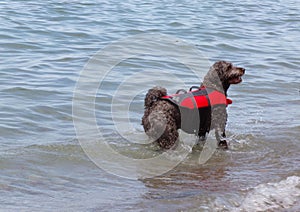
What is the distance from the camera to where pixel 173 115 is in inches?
276

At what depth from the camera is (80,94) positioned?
10.0m

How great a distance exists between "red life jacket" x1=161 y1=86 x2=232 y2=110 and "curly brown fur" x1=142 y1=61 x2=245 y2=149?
6cm

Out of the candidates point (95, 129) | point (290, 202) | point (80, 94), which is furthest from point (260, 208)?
point (80, 94)

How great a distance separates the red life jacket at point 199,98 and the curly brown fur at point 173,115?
0.06 meters

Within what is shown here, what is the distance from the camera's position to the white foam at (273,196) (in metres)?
5.58

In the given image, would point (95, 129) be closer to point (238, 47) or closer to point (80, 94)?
point (80, 94)

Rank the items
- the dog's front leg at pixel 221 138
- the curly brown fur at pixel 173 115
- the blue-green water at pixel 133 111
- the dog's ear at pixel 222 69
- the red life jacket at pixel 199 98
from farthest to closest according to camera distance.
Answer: the dog's front leg at pixel 221 138 → the dog's ear at pixel 222 69 → the red life jacket at pixel 199 98 → the curly brown fur at pixel 173 115 → the blue-green water at pixel 133 111

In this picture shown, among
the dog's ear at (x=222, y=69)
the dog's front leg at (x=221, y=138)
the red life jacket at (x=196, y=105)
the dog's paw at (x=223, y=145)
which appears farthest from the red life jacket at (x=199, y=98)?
the dog's paw at (x=223, y=145)

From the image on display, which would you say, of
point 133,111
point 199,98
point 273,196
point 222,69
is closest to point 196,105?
point 199,98

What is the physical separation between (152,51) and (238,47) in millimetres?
2481

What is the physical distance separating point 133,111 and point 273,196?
400 centimetres

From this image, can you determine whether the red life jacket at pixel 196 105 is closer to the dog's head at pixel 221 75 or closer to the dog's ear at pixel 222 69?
the dog's head at pixel 221 75

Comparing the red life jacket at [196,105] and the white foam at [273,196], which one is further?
the red life jacket at [196,105]

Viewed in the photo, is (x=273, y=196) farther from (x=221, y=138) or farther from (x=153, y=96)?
(x=153, y=96)
